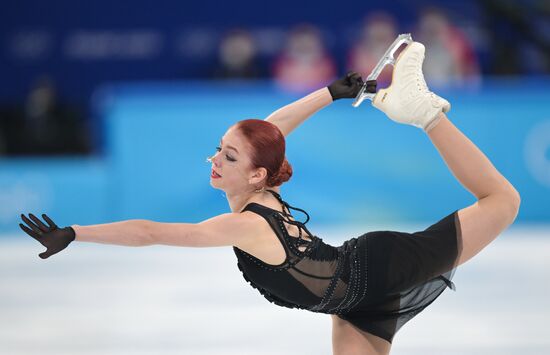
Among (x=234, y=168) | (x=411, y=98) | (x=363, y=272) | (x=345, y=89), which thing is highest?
(x=345, y=89)

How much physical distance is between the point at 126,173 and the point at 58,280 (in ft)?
8.08

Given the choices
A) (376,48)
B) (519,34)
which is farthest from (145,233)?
(519,34)

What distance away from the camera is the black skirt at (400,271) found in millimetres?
3865

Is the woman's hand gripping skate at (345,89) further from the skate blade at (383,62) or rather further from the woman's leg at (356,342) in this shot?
the woman's leg at (356,342)

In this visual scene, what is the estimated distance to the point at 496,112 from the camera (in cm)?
925

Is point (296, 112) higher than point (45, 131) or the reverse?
the reverse

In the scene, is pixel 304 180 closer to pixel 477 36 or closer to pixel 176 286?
pixel 176 286

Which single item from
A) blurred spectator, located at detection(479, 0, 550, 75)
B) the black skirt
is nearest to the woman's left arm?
the black skirt

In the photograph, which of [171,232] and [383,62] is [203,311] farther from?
[171,232]

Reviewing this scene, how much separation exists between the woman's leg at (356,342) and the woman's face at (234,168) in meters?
0.78

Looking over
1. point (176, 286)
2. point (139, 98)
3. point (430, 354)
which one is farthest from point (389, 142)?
point (430, 354)

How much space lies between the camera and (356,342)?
3939mm

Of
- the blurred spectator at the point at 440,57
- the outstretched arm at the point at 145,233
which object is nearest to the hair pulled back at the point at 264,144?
the outstretched arm at the point at 145,233

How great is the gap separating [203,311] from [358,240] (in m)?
1.91
